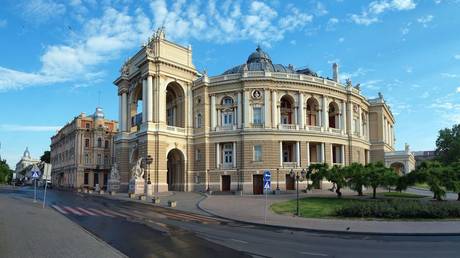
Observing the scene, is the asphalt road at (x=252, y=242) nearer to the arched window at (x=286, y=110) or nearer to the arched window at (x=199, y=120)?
the arched window at (x=199, y=120)

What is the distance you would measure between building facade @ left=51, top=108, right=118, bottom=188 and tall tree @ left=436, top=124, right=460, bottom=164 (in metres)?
82.3

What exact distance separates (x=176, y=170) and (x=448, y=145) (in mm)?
68698

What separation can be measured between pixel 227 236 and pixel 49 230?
7.91 meters

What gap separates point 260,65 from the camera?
6775 centimetres

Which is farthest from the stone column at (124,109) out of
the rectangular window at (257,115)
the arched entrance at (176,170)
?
the rectangular window at (257,115)

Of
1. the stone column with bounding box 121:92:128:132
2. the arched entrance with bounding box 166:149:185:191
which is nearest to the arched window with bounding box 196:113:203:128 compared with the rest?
the arched entrance with bounding box 166:149:185:191

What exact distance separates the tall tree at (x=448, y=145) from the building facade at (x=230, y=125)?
127ft

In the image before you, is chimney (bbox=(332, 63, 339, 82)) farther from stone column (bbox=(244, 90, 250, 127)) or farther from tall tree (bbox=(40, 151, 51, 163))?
tall tree (bbox=(40, 151, 51, 163))

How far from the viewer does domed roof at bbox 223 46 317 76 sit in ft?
220

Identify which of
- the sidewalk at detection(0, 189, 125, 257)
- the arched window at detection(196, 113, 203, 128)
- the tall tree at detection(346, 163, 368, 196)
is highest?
the arched window at detection(196, 113, 203, 128)

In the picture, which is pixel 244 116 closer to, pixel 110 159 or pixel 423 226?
pixel 423 226

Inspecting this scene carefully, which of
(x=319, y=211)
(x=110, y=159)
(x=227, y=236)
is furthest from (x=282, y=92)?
(x=110, y=159)

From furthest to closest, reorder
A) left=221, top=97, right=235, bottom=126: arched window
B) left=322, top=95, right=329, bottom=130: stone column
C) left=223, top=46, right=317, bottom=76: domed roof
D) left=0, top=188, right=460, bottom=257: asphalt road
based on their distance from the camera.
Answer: left=223, top=46, right=317, bottom=76: domed roof < left=322, top=95, right=329, bottom=130: stone column < left=221, top=97, right=235, bottom=126: arched window < left=0, top=188, right=460, bottom=257: asphalt road

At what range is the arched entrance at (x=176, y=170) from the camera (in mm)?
60969
